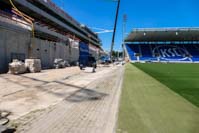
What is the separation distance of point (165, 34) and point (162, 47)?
1287 cm

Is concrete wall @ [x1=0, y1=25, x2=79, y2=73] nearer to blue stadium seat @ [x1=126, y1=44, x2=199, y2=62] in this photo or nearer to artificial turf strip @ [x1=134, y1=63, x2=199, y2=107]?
artificial turf strip @ [x1=134, y1=63, x2=199, y2=107]

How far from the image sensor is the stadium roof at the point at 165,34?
237ft

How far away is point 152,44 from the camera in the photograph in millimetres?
92000

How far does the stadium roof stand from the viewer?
72294 millimetres

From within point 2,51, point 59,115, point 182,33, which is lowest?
point 59,115

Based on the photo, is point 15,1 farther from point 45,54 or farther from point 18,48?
point 18,48

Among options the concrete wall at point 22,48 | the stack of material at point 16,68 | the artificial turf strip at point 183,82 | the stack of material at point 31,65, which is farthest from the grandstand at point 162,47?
the stack of material at point 16,68

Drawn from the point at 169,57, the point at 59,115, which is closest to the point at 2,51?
the point at 59,115

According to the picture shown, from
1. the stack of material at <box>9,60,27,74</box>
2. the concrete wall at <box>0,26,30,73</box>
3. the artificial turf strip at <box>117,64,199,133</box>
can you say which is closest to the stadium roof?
the concrete wall at <box>0,26,30,73</box>

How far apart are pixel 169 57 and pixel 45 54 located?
A: 61.9m

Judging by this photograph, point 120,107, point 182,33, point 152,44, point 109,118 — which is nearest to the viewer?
point 109,118

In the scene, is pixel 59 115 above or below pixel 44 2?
below

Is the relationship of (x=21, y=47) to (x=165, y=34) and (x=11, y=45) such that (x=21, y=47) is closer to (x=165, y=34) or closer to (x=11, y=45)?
(x=11, y=45)

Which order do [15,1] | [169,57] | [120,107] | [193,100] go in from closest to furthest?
[120,107] < [193,100] < [15,1] < [169,57]
